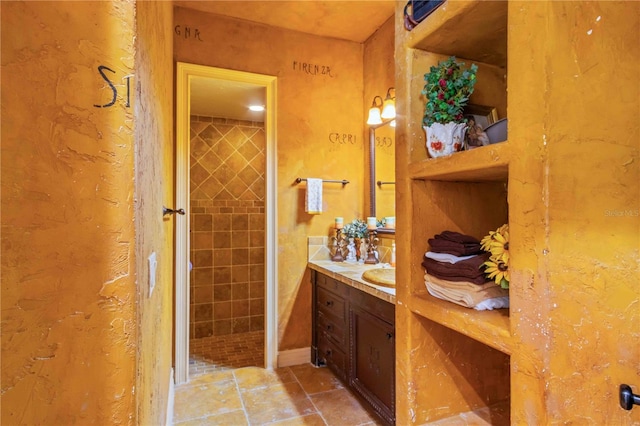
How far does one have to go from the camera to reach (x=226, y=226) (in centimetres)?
367

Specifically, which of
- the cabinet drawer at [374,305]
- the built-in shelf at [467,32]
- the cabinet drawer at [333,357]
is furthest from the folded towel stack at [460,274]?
the cabinet drawer at [333,357]

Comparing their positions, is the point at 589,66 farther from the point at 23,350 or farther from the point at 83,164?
the point at 23,350

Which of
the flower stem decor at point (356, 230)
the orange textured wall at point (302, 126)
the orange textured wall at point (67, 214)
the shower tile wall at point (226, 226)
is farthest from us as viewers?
the shower tile wall at point (226, 226)

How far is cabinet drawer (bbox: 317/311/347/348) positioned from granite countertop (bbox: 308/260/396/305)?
34cm

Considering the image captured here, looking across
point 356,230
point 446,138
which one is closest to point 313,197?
point 356,230

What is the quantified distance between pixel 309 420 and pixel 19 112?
210cm

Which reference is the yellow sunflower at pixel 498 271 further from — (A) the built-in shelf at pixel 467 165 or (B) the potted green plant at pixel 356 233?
(B) the potted green plant at pixel 356 233

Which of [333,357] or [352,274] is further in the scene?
[333,357]

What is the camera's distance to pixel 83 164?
0.66m

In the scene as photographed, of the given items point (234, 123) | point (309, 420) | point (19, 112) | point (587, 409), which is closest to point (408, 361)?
point (587, 409)

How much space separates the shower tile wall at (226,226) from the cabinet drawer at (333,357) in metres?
1.29

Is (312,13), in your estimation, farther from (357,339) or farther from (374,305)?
(357,339)

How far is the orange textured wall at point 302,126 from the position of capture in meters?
2.74

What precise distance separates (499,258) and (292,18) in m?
2.53
